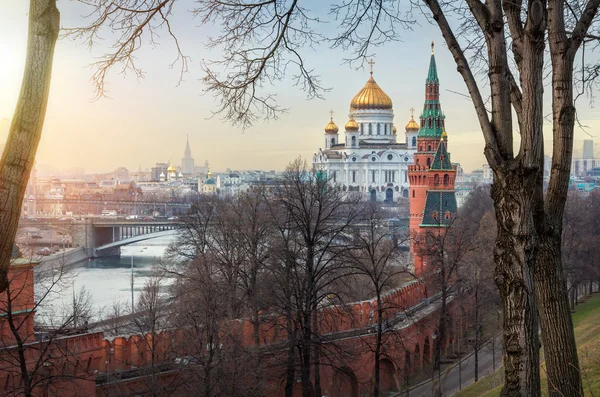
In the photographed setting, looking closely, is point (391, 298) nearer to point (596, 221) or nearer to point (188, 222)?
point (188, 222)

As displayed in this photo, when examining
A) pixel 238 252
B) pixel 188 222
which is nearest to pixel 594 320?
pixel 238 252

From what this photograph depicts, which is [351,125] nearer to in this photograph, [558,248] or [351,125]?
[351,125]

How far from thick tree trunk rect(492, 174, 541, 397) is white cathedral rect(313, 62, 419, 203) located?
283 feet

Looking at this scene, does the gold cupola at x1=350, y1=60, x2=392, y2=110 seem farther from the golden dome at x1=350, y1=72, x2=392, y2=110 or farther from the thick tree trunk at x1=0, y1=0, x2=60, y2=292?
the thick tree trunk at x1=0, y1=0, x2=60, y2=292

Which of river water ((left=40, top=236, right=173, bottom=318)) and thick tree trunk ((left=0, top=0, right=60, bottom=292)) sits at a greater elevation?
thick tree trunk ((left=0, top=0, right=60, bottom=292))

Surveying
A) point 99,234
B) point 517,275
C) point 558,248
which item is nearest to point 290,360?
point 558,248

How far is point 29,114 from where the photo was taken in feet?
12.4

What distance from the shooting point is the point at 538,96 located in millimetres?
4730

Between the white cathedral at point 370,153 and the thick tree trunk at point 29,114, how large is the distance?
286 feet

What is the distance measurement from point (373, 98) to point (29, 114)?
286 ft

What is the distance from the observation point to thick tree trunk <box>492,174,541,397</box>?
464 cm

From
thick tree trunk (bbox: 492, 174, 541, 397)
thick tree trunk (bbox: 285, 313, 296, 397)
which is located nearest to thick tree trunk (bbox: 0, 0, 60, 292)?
thick tree trunk (bbox: 492, 174, 541, 397)

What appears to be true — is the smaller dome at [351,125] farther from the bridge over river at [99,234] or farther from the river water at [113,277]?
the bridge over river at [99,234]

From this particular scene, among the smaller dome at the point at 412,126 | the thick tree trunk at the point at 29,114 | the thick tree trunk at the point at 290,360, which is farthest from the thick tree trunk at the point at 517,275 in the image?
the smaller dome at the point at 412,126
